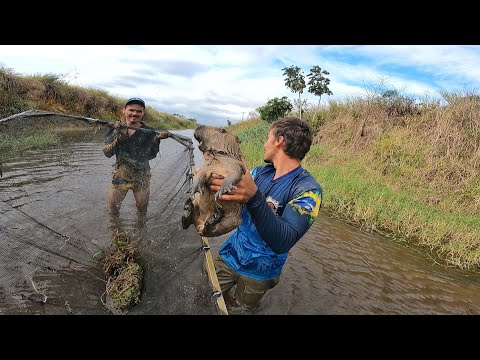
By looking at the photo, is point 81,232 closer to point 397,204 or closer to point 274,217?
point 274,217

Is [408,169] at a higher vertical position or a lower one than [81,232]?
lower

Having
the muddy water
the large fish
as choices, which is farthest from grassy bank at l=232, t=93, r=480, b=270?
the large fish

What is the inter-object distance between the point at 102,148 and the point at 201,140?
2.77 metres

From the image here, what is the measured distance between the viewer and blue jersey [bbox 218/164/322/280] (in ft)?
5.48

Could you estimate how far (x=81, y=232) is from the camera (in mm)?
3631

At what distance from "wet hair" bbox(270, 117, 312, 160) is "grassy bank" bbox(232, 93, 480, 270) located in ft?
17.6

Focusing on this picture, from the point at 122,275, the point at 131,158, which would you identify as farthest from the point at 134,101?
the point at 122,275

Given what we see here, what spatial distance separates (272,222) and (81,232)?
112 inches

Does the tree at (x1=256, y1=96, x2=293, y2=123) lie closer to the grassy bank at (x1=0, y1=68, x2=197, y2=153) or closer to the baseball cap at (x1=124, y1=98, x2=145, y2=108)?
the grassy bank at (x1=0, y1=68, x2=197, y2=153)

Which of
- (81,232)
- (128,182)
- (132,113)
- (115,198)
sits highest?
(132,113)

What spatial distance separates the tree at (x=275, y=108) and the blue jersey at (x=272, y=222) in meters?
21.5

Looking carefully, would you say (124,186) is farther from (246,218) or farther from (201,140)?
(201,140)

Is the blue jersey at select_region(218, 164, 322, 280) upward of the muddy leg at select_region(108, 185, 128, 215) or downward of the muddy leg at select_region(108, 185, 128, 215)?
upward

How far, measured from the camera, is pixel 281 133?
2.38m
